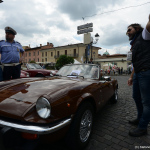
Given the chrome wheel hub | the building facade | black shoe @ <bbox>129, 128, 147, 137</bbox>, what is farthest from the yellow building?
the chrome wheel hub

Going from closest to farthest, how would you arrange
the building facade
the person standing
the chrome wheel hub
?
the chrome wheel hub < the person standing < the building facade

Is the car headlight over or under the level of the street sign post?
under

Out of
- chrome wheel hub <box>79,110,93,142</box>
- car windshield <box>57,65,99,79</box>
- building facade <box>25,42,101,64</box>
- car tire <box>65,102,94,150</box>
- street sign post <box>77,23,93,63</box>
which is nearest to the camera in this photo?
car tire <box>65,102,94,150</box>

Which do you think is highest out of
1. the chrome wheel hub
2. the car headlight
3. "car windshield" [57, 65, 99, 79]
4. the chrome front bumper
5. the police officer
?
the police officer

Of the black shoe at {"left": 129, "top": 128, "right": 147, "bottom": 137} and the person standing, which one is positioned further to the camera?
the black shoe at {"left": 129, "top": 128, "right": 147, "bottom": 137}

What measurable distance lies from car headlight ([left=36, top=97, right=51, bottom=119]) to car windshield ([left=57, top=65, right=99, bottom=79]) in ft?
5.13

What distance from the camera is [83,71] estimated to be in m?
2.92

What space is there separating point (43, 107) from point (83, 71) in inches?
68.0

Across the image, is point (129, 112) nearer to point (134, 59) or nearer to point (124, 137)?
point (124, 137)

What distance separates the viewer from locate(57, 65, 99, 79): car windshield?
2.82 m

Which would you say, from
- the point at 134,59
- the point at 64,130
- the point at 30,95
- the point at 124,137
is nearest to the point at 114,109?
the point at 124,137

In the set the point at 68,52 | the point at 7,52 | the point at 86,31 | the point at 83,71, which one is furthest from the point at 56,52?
the point at 83,71

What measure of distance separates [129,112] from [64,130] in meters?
2.44

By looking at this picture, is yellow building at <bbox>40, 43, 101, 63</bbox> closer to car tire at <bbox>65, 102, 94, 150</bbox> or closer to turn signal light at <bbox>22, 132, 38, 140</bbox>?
car tire at <bbox>65, 102, 94, 150</bbox>
